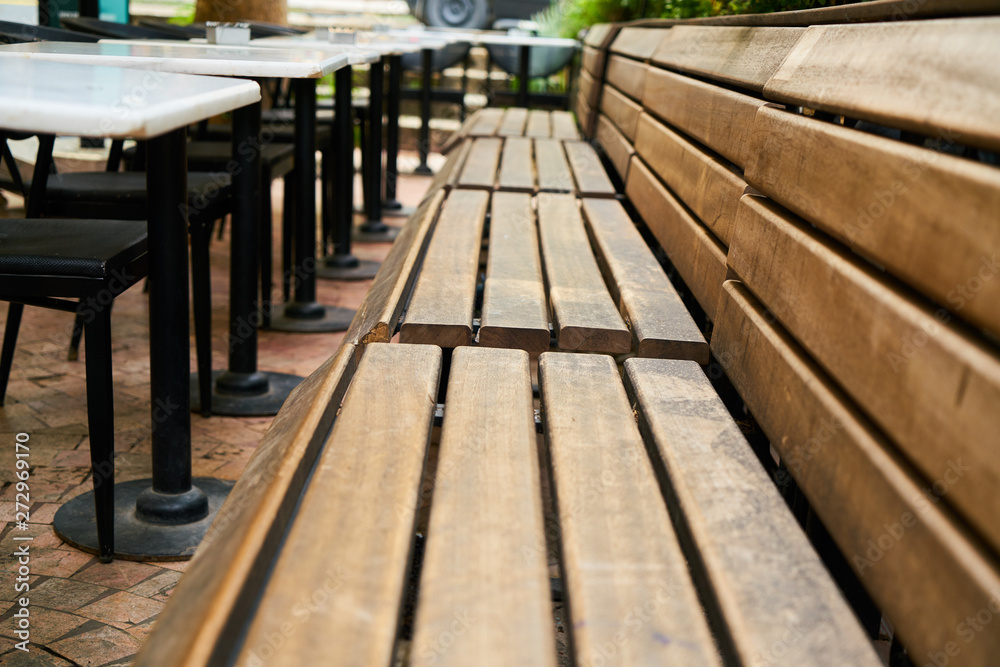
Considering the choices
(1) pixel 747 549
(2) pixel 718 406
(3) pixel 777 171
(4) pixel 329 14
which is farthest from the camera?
(4) pixel 329 14

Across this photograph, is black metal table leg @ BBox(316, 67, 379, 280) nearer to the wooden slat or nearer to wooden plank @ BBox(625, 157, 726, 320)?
wooden plank @ BBox(625, 157, 726, 320)

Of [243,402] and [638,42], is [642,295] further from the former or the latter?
[638,42]

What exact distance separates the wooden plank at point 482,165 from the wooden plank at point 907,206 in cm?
198

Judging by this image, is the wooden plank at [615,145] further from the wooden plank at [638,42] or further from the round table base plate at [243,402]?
the round table base plate at [243,402]

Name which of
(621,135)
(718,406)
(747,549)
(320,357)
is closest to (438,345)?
(718,406)

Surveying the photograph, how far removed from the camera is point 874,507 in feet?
3.41

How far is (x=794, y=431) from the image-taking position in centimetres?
132

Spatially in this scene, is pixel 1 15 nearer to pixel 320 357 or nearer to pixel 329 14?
pixel 320 357

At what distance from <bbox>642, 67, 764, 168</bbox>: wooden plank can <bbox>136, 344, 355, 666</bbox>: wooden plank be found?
3.41 feet

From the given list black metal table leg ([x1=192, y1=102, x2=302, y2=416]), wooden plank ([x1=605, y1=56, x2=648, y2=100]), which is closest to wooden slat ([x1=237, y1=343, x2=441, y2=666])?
black metal table leg ([x1=192, y1=102, x2=302, y2=416])

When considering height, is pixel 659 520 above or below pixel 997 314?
below

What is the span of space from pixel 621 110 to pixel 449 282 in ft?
7.43

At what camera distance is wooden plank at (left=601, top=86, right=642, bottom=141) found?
143 inches

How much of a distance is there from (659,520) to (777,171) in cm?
76
